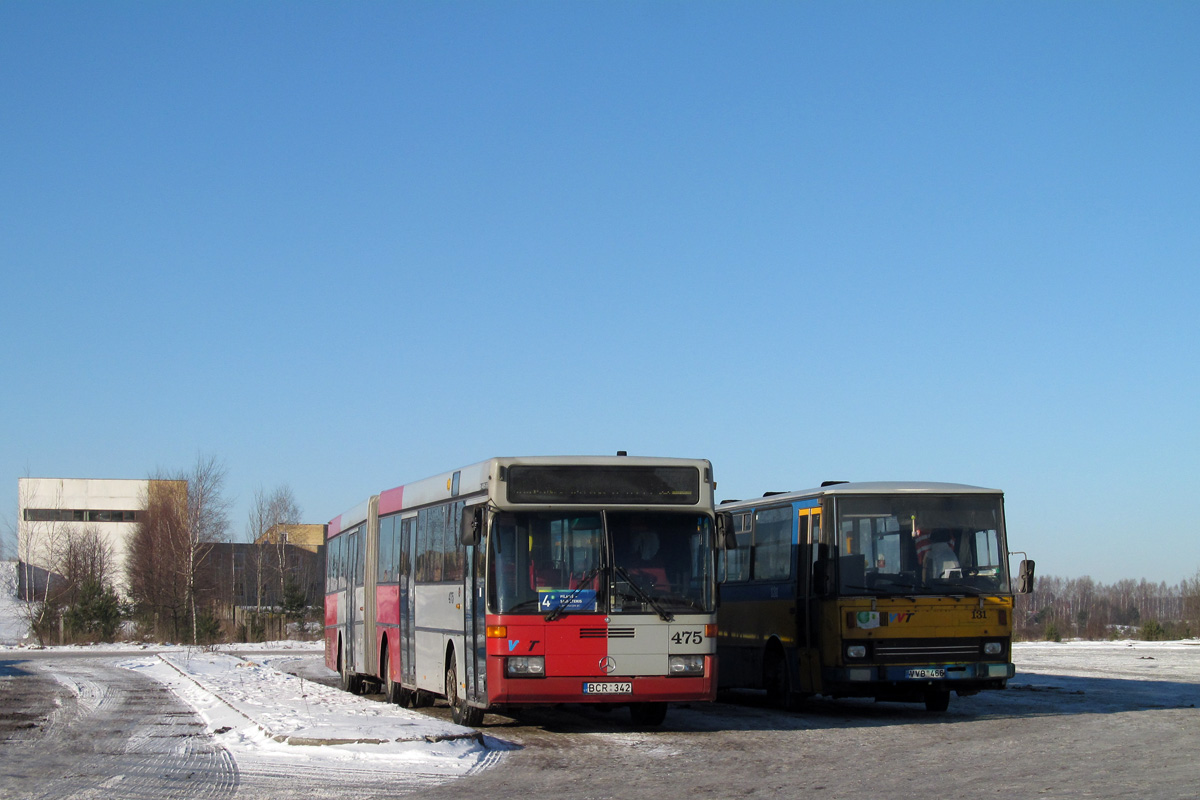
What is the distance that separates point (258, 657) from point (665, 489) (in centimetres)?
2786

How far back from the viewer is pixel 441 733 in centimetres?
1348

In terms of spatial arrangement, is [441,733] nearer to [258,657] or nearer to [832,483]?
[832,483]

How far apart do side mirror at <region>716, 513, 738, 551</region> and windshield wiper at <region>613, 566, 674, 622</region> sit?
1.00 metres

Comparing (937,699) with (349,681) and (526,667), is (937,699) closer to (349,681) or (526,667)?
(526,667)

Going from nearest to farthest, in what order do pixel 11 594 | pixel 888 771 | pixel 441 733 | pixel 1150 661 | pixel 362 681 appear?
pixel 888 771, pixel 441 733, pixel 362 681, pixel 1150 661, pixel 11 594

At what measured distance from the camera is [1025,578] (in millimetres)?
16859

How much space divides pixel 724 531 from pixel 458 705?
4.02 meters

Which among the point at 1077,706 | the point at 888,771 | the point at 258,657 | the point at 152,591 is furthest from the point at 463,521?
the point at 152,591

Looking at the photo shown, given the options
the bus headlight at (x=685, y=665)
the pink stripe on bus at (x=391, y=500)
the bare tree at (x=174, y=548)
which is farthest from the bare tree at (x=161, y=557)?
the bus headlight at (x=685, y=665)

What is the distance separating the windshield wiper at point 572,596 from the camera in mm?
14086

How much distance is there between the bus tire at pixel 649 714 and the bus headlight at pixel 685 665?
1.38 meters

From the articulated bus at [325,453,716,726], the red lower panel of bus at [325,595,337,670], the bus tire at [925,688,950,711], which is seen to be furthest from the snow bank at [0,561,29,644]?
the articulated bus at [325,453,716,726]

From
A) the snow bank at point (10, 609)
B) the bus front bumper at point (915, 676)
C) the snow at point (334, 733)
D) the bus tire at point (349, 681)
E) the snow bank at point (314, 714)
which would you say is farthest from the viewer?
the snow bank at point (10, 609)

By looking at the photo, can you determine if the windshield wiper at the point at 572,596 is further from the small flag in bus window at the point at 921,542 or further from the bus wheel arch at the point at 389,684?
the bus wheel arch at the point at 389,684
